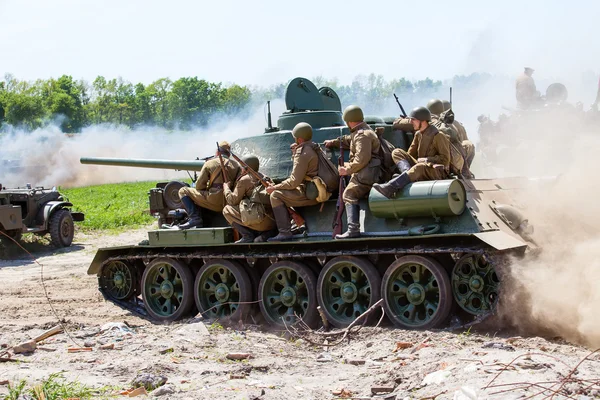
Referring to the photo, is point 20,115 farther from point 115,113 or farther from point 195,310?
point 195,310

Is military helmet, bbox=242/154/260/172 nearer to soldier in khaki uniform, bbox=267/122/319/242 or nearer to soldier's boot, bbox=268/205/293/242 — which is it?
soldier in khaki uniform, bbox=267/122/319/242

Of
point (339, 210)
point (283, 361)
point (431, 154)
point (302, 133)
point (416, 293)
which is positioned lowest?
point (283, 361)

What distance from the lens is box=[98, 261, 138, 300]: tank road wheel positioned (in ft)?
48.0

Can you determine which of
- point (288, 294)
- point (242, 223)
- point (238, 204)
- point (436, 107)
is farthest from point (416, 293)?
point (436, 107)

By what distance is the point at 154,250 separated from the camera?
14.0 metres

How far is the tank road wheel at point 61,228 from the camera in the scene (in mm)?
23547

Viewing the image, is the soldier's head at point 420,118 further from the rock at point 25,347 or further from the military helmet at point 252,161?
the rock at point 25,347

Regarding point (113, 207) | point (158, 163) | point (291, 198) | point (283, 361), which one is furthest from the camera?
point (113, 207)

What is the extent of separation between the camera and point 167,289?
13922mm

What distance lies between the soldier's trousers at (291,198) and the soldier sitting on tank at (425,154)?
48.8 inches

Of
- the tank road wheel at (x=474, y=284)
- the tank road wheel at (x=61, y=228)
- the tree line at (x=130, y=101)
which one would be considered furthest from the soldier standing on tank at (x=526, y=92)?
the tree line at (x=130, y=101)

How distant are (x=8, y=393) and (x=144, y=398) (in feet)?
4.04

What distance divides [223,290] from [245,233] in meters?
1.10

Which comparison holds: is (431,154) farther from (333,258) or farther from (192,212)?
(192,212)
